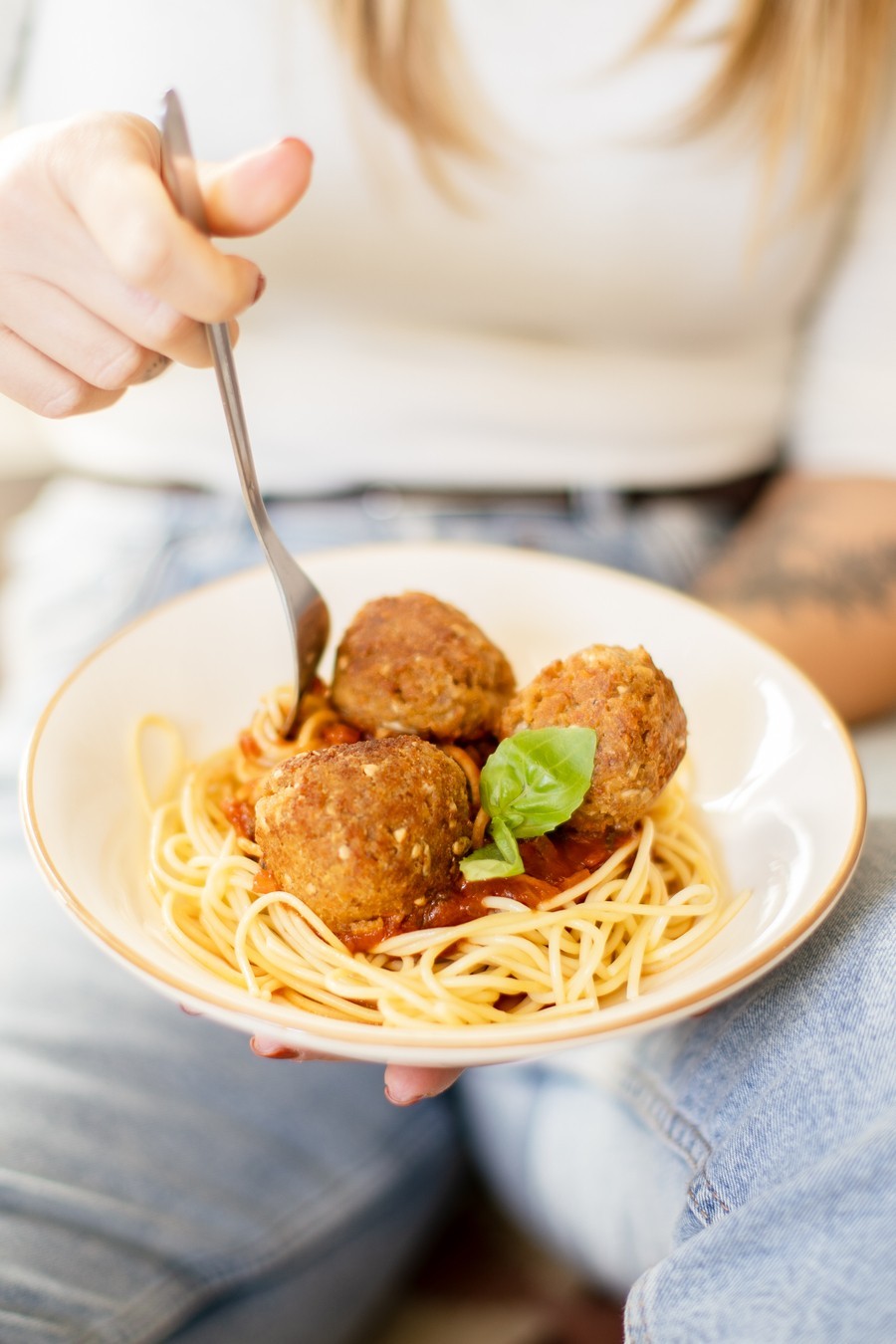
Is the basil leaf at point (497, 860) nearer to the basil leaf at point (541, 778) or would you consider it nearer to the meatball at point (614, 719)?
the basil leaf at point (541, 778)

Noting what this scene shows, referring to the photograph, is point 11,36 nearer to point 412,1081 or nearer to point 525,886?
point 525,886

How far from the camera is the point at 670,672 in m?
2.34

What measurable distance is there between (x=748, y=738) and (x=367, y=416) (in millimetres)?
1527

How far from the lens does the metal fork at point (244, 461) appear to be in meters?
1.48

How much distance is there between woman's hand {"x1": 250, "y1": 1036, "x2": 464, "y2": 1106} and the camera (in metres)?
1.59

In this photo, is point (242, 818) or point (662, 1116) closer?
point (662, 1116)

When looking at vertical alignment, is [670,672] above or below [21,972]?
above

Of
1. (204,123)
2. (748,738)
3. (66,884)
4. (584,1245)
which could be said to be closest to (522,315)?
(204,123)

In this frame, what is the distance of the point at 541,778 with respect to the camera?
1725 millimetres

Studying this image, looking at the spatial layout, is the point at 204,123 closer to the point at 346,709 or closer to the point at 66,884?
the point at 346,709

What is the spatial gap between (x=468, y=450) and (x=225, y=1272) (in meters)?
2.19

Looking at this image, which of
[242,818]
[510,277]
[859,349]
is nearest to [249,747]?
[242,818]

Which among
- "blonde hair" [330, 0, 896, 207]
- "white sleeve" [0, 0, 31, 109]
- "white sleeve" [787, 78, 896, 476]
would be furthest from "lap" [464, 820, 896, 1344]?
"white sleeve" [0, 0, 31, 109]

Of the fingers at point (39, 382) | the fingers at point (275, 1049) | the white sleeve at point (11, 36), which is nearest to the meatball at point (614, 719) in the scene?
the fingers at point (275, 1049)
